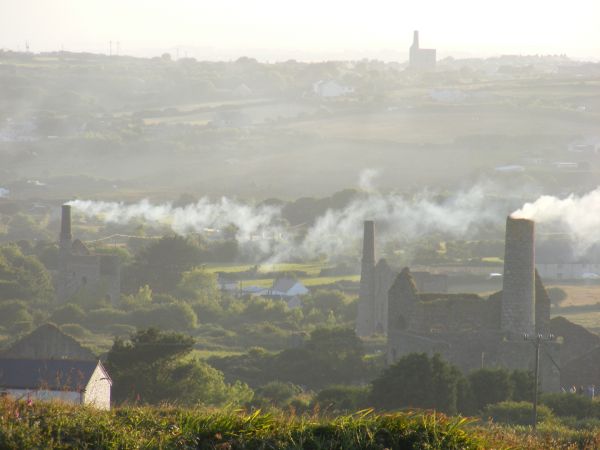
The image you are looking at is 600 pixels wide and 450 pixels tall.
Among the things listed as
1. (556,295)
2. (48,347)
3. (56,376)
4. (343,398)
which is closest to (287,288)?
(556,295)

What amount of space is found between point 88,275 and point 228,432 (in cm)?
5547

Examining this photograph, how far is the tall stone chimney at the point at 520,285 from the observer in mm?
44500

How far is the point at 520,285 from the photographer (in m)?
44.5

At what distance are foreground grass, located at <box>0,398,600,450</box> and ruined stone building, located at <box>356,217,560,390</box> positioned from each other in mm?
25947

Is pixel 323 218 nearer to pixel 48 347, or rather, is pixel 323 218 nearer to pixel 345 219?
pixel 345 219

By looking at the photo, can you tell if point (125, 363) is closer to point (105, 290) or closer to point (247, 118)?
point (105, 290)

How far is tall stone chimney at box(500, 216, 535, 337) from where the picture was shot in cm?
4450

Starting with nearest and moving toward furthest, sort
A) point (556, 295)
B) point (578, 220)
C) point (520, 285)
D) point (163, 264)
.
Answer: point (520, 285) < point (556, 295) < point (163, 264) < point (578, 220)

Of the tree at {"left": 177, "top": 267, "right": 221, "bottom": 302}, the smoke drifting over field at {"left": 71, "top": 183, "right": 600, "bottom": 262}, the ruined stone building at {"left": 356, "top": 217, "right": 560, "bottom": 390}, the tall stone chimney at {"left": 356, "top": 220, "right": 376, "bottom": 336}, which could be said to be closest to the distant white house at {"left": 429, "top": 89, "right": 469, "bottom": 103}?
the smoke drifting over field at {"left": 71, "top": 183, "right": 600, "bottom": 262}

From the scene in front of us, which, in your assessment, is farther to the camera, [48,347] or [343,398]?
[48,347]

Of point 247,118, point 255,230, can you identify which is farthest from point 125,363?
point 247,118

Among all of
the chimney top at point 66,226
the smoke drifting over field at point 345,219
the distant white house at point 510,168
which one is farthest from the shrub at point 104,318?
the distant white house at point 510,168

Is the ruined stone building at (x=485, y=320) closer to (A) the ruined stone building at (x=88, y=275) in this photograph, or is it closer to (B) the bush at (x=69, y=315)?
(B) the bush at (x=69, y=315)

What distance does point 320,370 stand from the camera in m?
47.4
